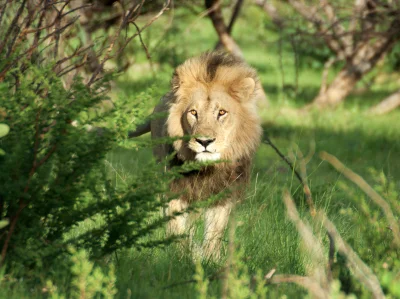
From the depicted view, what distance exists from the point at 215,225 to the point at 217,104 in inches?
34.3

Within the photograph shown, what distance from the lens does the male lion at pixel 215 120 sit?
17.4ft

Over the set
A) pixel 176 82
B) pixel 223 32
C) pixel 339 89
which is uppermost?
pixel 176 82

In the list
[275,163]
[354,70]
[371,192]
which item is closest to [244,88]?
[275,163]

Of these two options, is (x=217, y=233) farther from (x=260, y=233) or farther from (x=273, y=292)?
(x=273, y=292)

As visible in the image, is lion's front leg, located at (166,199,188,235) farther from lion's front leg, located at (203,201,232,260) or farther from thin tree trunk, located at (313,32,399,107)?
thin tree trunk, located at (313,32,399,107)

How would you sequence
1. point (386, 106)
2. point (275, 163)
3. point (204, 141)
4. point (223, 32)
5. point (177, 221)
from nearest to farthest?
point (177, 221) → point (204, 141) → point (275, 163) → point (223, 32) → point (386, 106)

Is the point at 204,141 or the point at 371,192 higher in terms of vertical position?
the point at 371,192

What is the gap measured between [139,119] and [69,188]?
52cm

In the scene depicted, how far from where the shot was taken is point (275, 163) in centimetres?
619

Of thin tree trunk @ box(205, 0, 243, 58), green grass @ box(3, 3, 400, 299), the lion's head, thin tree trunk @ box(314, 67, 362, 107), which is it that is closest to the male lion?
the lion's head

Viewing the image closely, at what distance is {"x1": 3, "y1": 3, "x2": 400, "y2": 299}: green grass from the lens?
3.72 meters

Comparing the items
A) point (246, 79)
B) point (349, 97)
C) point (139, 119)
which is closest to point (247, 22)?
point (349, 97)

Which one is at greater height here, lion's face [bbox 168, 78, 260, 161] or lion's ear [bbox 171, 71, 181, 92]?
lion's ear [bbox 171, 71, 181, 92]

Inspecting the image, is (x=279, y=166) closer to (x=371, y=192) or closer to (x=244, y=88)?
(x=244, y=88)
